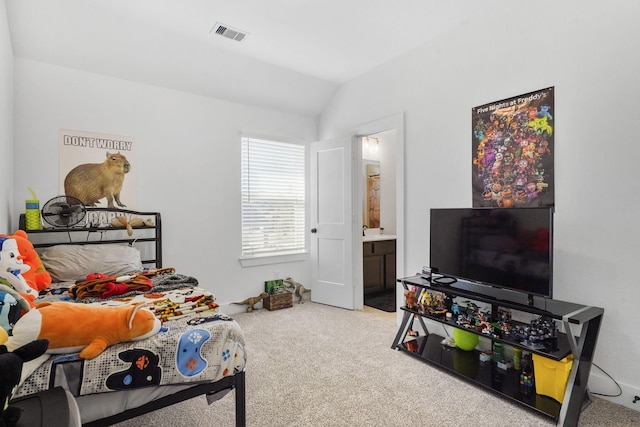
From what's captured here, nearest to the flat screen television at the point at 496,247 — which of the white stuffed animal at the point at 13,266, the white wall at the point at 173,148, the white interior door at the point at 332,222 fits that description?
the white interior door at the point at 332,222

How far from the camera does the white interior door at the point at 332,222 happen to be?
13.3 ft

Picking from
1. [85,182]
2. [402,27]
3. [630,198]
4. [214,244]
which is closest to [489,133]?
[630,198]

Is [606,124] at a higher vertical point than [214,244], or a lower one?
higher

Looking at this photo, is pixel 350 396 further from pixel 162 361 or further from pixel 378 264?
pixel 378 264

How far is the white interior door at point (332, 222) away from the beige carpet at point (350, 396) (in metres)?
1.07

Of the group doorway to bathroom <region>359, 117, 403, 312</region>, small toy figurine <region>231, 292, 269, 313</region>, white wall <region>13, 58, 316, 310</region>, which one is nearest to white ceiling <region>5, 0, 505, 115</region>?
white wall <region>13, 58, 316, 310</region>

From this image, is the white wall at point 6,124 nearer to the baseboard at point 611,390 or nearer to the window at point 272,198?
the window at point 272,198

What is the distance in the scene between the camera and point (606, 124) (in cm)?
214

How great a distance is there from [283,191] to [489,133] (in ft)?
8.26

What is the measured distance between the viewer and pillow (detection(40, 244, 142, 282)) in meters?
2.58

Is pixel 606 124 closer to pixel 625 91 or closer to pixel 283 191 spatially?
pixel 625 91

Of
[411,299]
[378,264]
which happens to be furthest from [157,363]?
[378,264]

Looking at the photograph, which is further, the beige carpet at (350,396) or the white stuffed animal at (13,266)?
the beige carpet at (350,396)

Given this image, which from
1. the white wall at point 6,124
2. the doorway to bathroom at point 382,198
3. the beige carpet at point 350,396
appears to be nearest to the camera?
the beige carpet at point 350,396
